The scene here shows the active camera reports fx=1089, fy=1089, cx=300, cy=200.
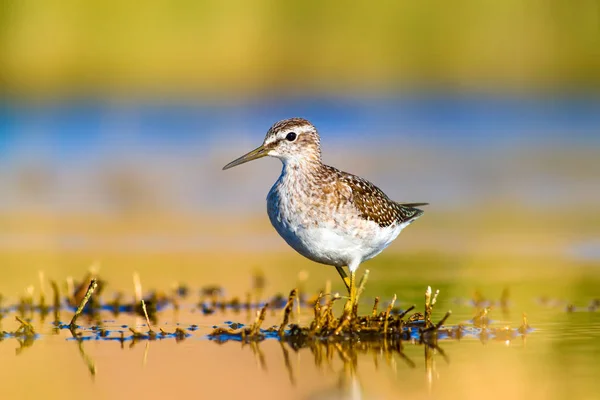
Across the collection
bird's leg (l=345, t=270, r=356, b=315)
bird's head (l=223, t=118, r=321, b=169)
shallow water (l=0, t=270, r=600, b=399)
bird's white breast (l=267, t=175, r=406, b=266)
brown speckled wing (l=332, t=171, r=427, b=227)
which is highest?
bird's head (l=223, t=118, r=321, b=169)

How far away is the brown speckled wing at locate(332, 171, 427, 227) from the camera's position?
9.75 meters

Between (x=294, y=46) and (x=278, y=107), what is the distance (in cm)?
224

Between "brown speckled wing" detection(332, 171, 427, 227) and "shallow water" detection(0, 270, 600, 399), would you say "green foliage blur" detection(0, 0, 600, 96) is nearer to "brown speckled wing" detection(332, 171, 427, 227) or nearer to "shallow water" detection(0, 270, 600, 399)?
"brown speckled wing" detection(332, 171, 427, 227)

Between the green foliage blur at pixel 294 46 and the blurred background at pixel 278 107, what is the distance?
0.05 m

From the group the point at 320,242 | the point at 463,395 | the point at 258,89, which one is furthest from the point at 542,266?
the point at 258,89

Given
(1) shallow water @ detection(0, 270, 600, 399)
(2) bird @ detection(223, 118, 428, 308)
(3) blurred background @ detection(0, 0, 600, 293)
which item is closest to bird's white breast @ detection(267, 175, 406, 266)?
(2) bird @ detection(223, 118, 428, 308)

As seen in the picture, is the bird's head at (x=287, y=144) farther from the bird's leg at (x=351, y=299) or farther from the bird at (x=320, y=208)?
the bird's leg at (x=351, y=299)

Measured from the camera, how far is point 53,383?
7422 mm

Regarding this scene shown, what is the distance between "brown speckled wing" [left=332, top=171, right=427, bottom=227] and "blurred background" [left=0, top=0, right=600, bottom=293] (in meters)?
5.85

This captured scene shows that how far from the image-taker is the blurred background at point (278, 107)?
1855 cm

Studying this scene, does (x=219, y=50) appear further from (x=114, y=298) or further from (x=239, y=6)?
(x=114, y=298)

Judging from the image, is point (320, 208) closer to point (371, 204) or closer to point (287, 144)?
point (371, 204)

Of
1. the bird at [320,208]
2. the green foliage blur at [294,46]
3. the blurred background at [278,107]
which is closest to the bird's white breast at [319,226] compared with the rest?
the bird at [320,208]

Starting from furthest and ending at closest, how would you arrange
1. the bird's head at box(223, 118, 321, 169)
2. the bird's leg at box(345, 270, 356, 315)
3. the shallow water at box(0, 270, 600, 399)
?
the bird's head at box(223, 118, 321, 169) → the bird's leg at box(345, 270, 356, 315) → the shallow water at box(0, 270, 600, 399)
